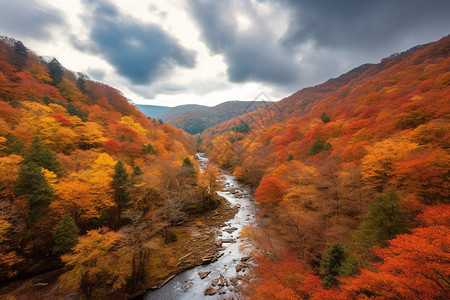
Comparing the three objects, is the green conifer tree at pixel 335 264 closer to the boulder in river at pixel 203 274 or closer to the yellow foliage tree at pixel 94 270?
the boulder in river at pixel 203 274

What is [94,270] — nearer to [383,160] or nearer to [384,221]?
[384,221]

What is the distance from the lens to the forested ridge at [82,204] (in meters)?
13.5

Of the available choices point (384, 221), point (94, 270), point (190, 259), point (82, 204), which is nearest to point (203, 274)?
point (190, 259)

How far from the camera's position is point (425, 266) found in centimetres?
672

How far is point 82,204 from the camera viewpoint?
17047 mm

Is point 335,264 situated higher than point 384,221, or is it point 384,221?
point 384,221

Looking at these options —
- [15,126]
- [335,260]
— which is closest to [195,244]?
[335,260]

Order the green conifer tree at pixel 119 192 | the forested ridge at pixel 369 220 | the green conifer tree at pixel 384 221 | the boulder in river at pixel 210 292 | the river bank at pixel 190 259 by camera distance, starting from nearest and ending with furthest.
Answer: the forested ridge at pixel 369 220 < the green conifer tree at pixel 384 221 < the river bank at pixel 190 259 < the boulder in river at pixel 210 292 < the green conifer tree at pixel 119 192

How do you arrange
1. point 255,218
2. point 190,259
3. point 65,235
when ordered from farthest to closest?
point 255,218, point 190,259, point 65,235

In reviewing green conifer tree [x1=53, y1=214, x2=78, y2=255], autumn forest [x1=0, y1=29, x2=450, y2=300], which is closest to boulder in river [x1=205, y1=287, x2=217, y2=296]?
autumn forest [x1=0, y1=29, x2=450, y2=300]

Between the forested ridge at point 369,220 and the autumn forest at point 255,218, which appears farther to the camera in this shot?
the autumn forest at point 255,218

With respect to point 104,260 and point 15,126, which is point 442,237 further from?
point 15,126

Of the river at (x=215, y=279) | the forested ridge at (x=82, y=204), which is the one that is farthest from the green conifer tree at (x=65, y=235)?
the river at (x=215, y=279)

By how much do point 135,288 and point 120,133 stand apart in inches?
1199
